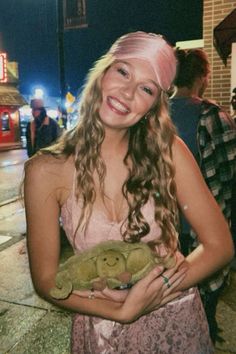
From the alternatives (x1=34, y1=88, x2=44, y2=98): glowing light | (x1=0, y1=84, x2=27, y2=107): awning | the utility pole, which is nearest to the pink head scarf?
the utility pole

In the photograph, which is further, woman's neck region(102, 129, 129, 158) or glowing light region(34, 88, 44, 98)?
glowing light region(34, 88, 44, 98)

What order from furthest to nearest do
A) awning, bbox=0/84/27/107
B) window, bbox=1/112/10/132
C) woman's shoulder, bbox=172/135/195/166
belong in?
awning, bbox=0/84/27/107 → window, bbox=1/112/10/132 → woman's shoulder, bbox=172/135/195/166

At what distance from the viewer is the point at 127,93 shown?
162 cm

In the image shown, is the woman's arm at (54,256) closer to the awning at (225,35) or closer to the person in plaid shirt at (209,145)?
the person in plaid shirt at (209,145)

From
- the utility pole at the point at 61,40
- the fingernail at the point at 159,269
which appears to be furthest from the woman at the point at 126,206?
the utility pole at the point at 61,40

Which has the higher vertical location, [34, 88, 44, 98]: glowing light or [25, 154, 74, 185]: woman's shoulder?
[25, 154, 74, 185]: woman's shoulder

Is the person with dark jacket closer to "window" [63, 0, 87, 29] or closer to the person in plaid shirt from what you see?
the person in plaid shirt

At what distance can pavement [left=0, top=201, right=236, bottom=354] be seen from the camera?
347 cm

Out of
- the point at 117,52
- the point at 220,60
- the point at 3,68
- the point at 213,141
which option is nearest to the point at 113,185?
the point at 117,52

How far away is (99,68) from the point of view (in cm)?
177

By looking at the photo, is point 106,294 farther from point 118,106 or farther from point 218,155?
point 218,155

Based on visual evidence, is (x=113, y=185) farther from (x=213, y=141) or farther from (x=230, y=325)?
(x=230, y=325)

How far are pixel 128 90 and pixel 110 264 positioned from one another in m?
0.77

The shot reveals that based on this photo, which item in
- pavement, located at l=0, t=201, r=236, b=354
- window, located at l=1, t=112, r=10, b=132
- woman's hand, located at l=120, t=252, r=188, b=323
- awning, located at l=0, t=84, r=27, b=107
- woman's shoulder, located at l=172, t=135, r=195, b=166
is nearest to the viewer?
woman's hand, located at l=120, t=252, r=188, b=323
